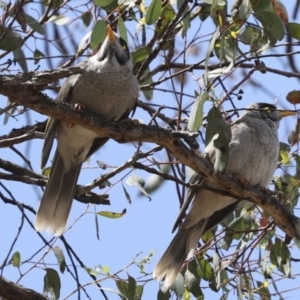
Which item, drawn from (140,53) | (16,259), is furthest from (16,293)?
(140,53)

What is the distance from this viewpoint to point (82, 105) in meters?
3.66

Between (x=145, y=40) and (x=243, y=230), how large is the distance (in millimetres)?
1191

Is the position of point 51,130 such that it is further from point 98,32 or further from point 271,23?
point 271,23

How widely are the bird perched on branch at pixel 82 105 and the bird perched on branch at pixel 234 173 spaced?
0.57 meters

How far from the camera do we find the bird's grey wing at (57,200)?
3.74 m


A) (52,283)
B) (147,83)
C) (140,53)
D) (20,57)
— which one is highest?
(147,83)

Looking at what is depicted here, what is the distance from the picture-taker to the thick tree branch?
2.70 metres

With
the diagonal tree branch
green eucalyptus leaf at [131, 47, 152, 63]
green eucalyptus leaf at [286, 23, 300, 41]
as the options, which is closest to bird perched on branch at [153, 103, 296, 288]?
green eucalyptus leaf at [131, 47, 152, 63]

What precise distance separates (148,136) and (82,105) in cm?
76

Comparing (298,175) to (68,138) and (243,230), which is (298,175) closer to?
(243,230)

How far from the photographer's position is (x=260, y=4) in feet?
9.54

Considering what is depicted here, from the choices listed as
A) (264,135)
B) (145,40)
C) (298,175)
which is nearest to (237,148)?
(264,135)

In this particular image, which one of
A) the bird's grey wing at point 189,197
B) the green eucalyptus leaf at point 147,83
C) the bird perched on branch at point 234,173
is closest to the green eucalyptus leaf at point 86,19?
the green eucalyptus leaf at point 147,83

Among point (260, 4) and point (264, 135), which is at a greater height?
point (264, 135)
